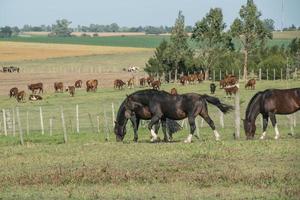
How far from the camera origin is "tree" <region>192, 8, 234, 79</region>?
239 ft

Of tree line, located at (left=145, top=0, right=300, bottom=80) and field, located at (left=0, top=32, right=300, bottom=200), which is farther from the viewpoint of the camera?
tree line, located at (left=145, top=0, right=300, bottom=80)

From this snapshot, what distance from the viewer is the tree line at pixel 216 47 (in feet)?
232

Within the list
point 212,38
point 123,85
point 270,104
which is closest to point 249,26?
point 212,38

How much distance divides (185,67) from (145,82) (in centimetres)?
1195

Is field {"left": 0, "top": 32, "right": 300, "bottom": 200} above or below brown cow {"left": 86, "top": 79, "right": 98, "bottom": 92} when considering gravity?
above

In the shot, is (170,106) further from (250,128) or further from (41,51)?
(41,51)

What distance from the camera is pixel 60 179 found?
12953 mm

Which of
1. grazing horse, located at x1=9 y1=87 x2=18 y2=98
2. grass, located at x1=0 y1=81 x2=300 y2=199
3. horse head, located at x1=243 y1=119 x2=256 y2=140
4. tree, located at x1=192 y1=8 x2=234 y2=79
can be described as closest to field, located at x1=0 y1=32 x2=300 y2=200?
grass, located at x1=0 y1=81 x2=300 y2=199

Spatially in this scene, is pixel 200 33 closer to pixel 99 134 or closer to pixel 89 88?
pixel 89 88

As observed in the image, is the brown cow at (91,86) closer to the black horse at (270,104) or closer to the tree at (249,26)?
the tree at (249,26)

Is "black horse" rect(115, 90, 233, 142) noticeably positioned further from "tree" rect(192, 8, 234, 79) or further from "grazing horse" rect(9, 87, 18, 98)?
"tree" rect(192, 8, 234, 79)

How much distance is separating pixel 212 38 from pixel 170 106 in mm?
55008

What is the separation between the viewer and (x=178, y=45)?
2815 inches

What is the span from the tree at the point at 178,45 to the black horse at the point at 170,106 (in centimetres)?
5101
